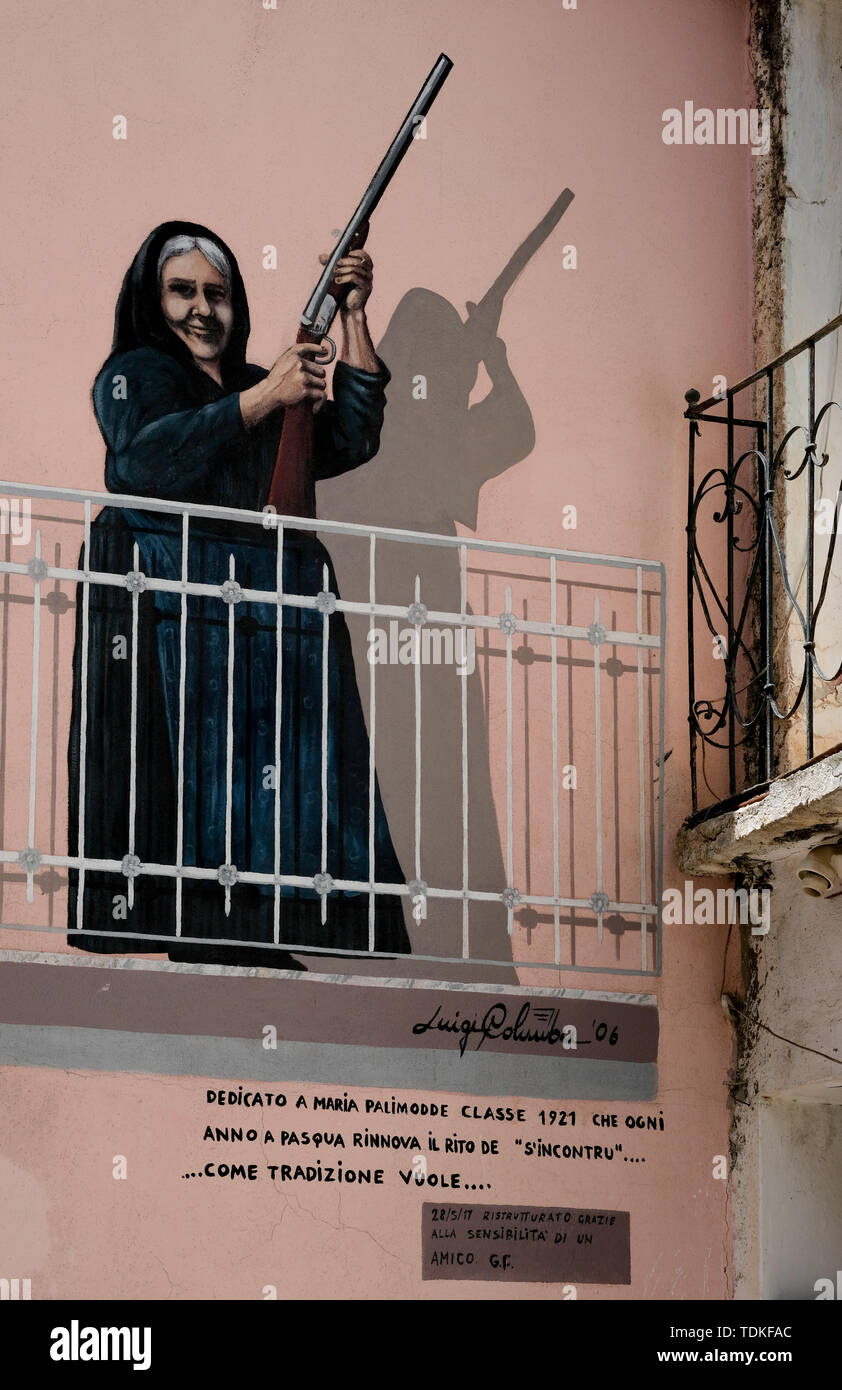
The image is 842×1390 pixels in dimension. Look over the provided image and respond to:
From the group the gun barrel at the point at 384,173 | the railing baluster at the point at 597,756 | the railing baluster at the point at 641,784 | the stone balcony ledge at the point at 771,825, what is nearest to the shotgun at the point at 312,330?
the gun barrel at the point at 384,173

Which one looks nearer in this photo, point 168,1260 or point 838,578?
point 168,1260

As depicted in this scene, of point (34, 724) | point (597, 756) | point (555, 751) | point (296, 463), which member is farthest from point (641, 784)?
point (34, 724)

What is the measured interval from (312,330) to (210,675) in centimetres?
107

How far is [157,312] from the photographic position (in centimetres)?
597

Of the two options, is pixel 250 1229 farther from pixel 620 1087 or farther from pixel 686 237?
pixel 686 237

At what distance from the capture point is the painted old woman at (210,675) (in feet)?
18.4

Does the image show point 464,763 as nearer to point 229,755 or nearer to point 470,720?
point 470,720

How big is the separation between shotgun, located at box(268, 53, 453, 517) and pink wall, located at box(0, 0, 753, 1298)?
0.04 meters

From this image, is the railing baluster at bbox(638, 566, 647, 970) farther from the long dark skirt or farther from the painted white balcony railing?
the long dark skirt

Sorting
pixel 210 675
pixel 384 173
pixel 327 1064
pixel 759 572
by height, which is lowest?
pixel 327 1064

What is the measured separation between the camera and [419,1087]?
18.8ft

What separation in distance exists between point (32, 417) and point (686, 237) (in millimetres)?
2167

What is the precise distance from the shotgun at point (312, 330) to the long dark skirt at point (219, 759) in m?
0.12
